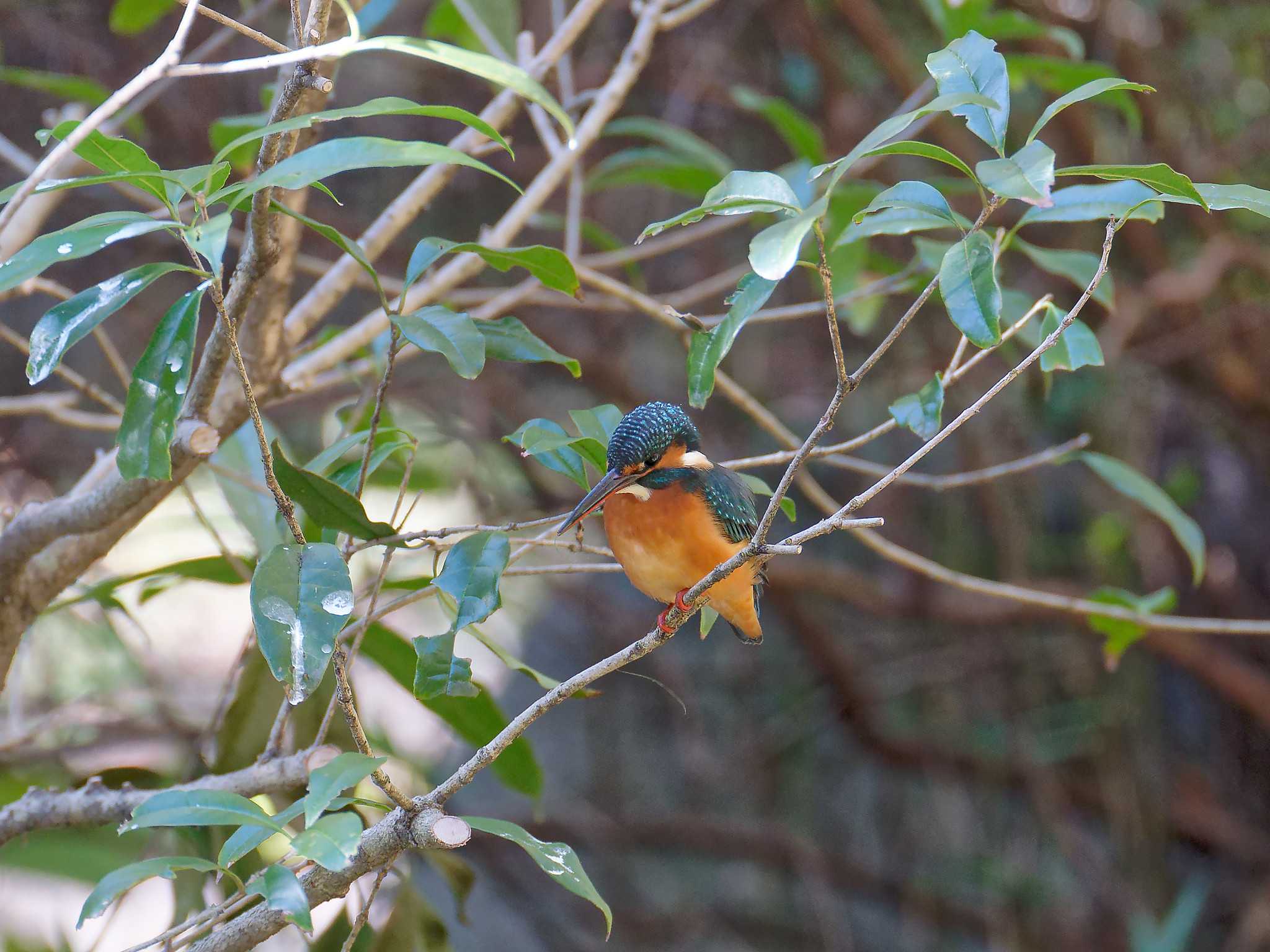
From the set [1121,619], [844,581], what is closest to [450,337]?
[1121,619]

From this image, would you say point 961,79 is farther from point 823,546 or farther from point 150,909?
point 150,909

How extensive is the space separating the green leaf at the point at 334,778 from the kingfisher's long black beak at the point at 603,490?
392 mm

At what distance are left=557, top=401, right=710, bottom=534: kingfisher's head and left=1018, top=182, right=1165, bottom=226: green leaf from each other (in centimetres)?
44

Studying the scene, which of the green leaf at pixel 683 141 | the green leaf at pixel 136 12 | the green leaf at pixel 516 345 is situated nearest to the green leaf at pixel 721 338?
the green leaf at pixel 516 345

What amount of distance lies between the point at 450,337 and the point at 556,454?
24cm

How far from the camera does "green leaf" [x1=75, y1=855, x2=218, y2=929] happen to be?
0.71m

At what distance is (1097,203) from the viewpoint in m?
1.06

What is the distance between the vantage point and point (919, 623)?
11.8 ft

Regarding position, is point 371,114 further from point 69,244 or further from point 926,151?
point 926,151

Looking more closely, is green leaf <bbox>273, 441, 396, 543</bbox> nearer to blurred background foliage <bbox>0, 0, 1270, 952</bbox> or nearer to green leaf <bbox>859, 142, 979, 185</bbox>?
Answer: green leaf <bbox>859, 142, 979, 185</bbox>

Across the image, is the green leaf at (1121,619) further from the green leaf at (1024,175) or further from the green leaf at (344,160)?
the green leaf at (344,160)

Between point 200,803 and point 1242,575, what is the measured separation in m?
3.15

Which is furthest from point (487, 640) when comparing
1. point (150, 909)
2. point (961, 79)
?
point (150, 909)

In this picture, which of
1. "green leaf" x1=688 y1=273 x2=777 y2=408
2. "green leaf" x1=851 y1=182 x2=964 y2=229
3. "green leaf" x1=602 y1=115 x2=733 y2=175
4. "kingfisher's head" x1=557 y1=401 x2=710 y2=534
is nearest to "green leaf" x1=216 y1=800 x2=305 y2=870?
"kingfisher's head" x1=557 y1=401 x2=710 y2=534
